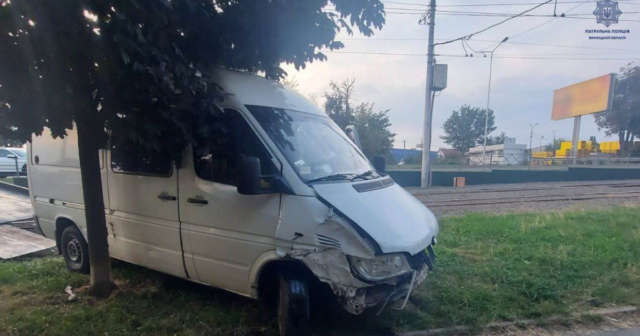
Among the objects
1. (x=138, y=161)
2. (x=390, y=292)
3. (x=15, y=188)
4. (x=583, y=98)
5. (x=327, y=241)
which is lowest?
(x=15, y=188)

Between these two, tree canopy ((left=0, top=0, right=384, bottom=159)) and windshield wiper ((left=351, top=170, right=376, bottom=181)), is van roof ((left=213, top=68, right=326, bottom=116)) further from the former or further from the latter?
windshield wiper ((left=351, top=170, right=376, bottom=181))

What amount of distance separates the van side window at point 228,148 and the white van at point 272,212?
0.03ft

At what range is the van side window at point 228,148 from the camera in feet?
12.2

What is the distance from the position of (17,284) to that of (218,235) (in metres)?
2.88

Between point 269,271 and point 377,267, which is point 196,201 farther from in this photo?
point 377,267

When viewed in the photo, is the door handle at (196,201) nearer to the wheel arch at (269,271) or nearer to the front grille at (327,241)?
the wheel arch at (269,271)

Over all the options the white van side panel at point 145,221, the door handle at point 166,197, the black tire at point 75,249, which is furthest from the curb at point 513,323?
the black tire at point 75,249

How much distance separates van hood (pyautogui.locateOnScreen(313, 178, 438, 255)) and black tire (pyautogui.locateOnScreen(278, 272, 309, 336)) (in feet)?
2.60

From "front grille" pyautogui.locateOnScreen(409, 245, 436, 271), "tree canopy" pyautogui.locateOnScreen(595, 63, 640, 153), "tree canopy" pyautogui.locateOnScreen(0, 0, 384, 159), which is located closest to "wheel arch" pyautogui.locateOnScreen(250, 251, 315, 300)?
"front grille" pyautogui.locateOnScreen(409, 245, 436, 271)

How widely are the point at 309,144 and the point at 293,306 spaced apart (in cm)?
159

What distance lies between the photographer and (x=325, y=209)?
10.6ft

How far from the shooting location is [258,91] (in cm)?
420

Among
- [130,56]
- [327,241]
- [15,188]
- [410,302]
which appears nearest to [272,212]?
[327,241]

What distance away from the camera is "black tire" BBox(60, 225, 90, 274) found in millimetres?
5070
